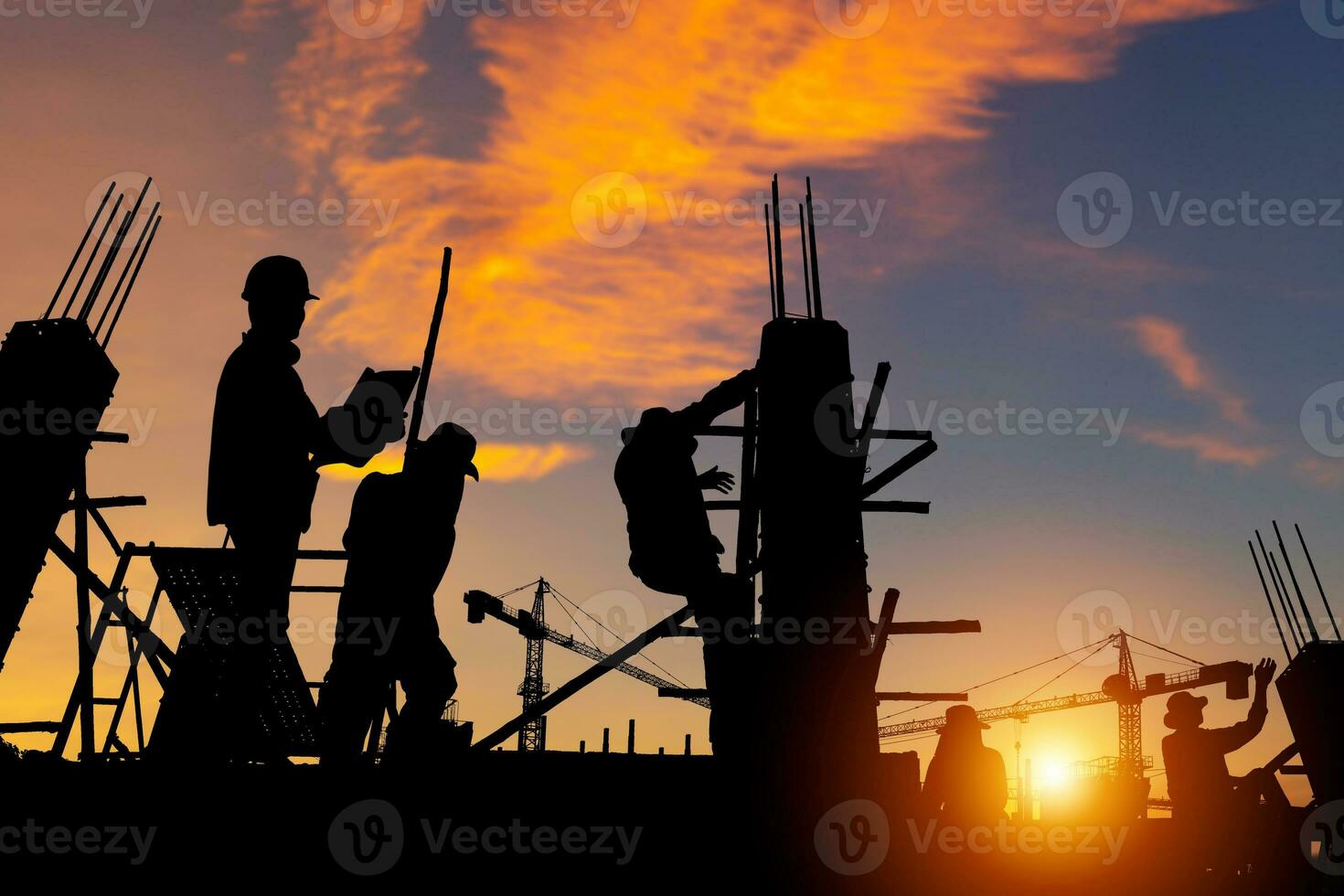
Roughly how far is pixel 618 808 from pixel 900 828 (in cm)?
126

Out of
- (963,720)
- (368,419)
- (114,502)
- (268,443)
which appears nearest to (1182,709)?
(963,720)

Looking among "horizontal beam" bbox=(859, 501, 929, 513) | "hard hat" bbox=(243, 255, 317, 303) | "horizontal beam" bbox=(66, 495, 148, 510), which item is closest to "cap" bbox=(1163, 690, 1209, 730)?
"horizontal beam" bbox=(859, 501, 929, 513)

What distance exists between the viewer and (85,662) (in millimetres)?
8812

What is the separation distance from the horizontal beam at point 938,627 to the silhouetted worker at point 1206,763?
146 cm

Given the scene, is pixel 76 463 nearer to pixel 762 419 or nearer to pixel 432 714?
pixel 432 714

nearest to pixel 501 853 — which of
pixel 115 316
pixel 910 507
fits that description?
pixel 910 507

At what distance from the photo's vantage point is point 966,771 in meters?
7.24

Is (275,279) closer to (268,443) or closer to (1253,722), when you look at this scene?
(268,443)

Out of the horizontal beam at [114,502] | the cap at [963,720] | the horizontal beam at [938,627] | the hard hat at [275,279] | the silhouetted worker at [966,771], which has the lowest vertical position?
the silhouetted worker at [966,771]

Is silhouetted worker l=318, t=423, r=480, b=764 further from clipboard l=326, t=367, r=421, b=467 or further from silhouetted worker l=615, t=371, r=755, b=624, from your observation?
silhouetted worker l=615, t=371, r=755, b=624

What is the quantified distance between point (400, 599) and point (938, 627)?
12.8 ft

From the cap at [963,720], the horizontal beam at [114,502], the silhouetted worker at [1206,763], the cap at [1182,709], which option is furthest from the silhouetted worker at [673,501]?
the horizontal beam at [114,502]

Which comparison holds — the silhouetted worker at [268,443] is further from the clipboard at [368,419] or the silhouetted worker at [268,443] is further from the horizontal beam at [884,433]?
the horizontal beam at [884,433]

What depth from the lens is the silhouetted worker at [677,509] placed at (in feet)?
17.5
